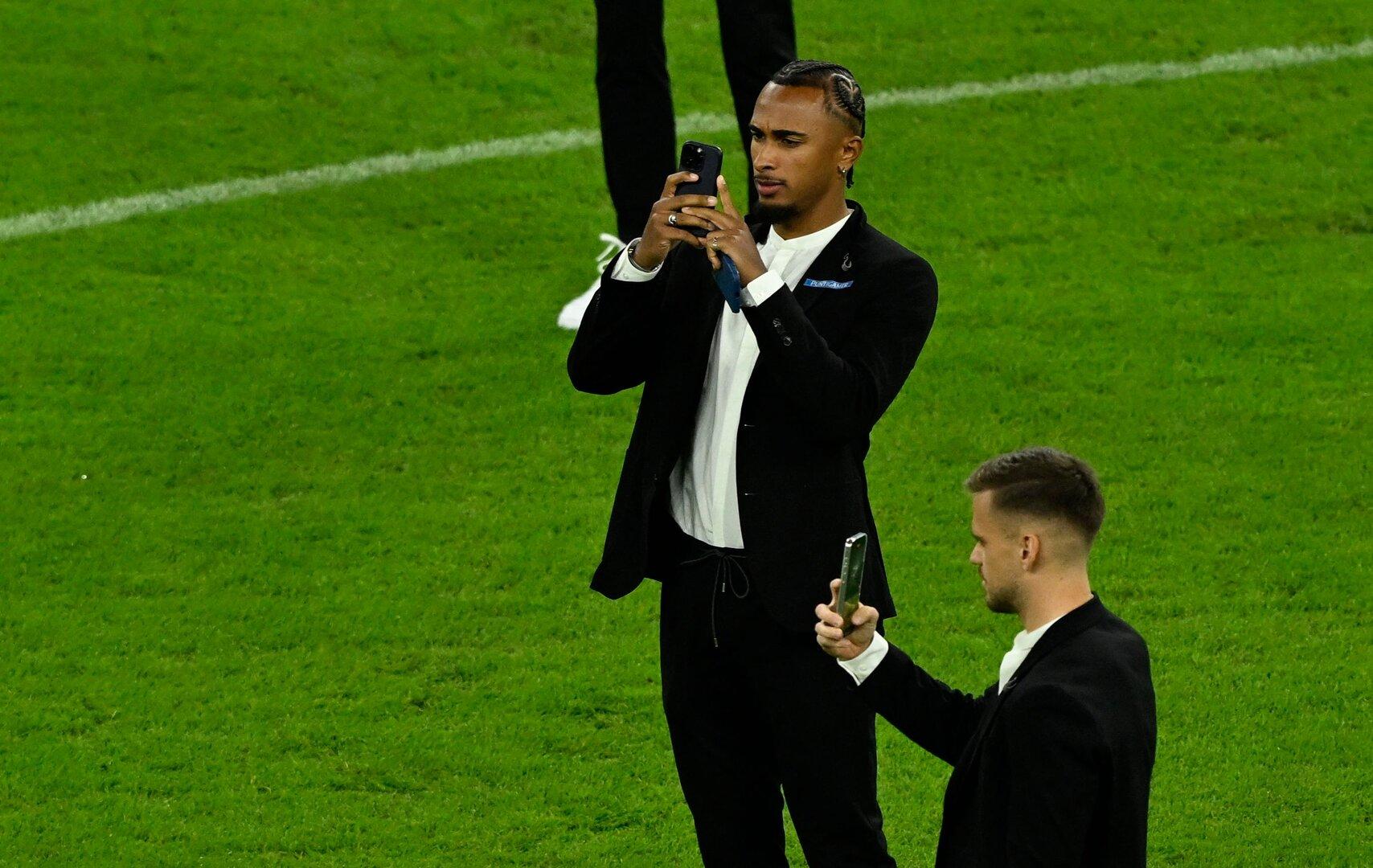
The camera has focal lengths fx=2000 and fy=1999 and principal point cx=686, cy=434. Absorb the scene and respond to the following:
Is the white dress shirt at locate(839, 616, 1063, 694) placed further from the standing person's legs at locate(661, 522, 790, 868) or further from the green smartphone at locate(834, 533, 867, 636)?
the standing person's legs at locate(661, 522, 790, 868)

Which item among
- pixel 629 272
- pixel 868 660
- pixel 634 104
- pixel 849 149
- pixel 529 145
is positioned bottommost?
pixel 529 145

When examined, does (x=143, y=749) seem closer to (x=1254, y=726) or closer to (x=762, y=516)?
(x=762, y=516)

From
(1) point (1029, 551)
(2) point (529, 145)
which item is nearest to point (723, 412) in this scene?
(1) point (1029, 551)

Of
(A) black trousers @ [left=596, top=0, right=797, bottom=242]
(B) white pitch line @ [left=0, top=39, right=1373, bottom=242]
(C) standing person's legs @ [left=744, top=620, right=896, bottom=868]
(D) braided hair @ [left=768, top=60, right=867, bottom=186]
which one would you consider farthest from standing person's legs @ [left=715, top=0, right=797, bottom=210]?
(C) standing person's legs @ [left=744, top=620, right=896, bottom=868]

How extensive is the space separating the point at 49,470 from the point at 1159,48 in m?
6.17

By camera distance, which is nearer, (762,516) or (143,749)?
(762,516)

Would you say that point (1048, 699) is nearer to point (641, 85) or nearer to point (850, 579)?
point (850, 579)

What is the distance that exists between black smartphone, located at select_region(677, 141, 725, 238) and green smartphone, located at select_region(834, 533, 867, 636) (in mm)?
775

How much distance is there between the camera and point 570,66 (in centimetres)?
1031

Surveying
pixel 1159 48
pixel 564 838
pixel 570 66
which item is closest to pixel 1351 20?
pixel 1159 48

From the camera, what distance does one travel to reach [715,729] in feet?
13.3

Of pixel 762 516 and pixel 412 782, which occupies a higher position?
pixel 762 516

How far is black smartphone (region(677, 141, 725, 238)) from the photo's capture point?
12.4ft

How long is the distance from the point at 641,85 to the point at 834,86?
3.41 meters
